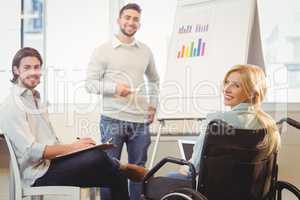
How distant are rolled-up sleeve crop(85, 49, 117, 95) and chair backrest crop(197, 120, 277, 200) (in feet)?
4.12

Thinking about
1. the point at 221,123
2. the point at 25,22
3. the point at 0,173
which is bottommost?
the point at 0,173

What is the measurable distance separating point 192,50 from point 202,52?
0.09 meters

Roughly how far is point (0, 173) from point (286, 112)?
244 cm

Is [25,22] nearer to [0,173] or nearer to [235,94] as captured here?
[0,173]

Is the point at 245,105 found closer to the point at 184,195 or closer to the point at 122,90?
the point at 184,195

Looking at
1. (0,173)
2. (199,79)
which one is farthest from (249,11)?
(0,173)

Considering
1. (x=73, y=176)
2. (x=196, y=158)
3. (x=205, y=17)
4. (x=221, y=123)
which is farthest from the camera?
(x=205, y=17)

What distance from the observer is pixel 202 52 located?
3059 mm

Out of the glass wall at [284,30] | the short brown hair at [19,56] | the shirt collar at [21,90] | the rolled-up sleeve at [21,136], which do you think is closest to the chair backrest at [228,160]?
the rolled-up sleeve at [21,136]

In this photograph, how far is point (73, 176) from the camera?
7.54 ft

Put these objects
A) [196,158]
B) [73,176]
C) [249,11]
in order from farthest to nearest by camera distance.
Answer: [249,11], [73,176], [196,158]

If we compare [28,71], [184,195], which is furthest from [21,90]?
[184,195]

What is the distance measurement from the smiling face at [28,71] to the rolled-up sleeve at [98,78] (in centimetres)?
55

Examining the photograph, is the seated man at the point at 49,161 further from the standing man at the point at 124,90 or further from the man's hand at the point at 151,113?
the man's hand at the point at 151,113
